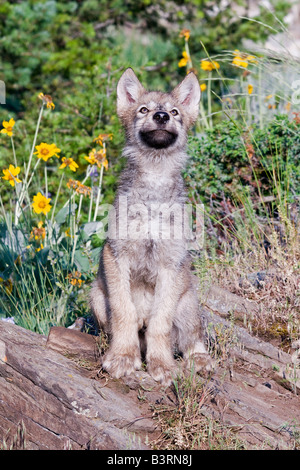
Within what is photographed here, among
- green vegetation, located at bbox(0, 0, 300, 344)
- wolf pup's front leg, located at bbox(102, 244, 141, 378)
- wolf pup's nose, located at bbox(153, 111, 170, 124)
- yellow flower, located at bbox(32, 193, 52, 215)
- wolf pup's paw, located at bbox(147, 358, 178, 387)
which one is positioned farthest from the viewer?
green vegetation, located at bbox(0, 0, 300, 344)

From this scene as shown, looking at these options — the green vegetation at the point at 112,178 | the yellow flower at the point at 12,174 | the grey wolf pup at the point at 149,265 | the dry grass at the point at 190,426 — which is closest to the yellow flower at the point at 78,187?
the green vegetation at the point at 112,178

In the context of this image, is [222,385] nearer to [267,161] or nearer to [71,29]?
[267,161]

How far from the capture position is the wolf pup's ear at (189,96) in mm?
4273

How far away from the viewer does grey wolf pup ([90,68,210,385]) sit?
141 inches

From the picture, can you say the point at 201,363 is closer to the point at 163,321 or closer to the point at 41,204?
the point at 163,321

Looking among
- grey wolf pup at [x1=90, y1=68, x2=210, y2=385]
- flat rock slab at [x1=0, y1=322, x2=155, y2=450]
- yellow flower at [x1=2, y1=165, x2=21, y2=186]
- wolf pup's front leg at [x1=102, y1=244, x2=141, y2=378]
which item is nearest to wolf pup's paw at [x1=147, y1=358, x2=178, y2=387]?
grey wolf pup at [x1=90, y1=68, x2=210, y2=385]

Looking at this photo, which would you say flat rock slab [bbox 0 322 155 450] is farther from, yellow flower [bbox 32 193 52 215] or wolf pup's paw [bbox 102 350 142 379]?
yellow flower [bbox 32 193 52 215]

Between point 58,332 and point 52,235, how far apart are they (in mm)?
1384

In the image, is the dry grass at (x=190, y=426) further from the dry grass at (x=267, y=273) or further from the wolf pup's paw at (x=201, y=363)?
the dry grass at (x=267, y=273)

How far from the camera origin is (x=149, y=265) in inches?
144

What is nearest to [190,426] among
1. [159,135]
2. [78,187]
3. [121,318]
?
[121,318]

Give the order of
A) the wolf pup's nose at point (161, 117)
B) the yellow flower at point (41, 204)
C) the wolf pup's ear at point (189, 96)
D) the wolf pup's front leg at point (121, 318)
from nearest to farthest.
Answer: the wolf pup's front leg at point (121, 318) → the wolf pup's nose at point (161, 117) → the wolf pup's ear at point (189, 96) → the yellow flower at point (41, 204)

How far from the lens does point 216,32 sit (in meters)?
8.56

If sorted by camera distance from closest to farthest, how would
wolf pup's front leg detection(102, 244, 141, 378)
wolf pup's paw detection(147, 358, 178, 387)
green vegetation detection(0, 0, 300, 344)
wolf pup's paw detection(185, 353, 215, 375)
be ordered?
wolf pup's paw detection(147, 358, 178, 387) < wolf pup's front leg detection(102, 244, 141, 378) < wolf pup's paw detection(185, 353, 215, 375) < green vegetation detection(0, 0, 300, 344)
